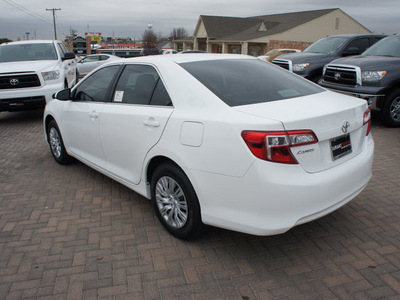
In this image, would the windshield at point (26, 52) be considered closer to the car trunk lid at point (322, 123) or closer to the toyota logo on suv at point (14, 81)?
the toyota logo on suv at point (14, 81)

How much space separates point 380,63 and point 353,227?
17.9ft

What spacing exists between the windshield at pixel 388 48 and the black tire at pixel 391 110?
1266 millimetres

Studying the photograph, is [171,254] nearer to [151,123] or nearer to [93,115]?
[151,123]

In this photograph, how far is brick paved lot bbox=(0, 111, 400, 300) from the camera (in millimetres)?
2646

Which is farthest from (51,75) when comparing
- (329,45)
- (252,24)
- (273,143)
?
(252,24)

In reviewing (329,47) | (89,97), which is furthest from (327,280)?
(329,47)

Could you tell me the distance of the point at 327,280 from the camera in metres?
2.72

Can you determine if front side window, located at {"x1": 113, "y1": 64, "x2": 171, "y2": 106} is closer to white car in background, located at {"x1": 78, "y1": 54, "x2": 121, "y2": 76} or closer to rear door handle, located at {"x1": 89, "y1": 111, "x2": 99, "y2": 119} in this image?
rear door handle, located at {"x1": 89, "y1": 111, "x2": 99, "y2": 119}

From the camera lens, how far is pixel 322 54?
34.0 feet

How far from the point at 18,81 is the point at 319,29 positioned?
44402 millimetres

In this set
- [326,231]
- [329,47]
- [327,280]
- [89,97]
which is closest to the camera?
[327,280]

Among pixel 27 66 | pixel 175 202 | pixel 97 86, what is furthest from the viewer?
pixel 27 66

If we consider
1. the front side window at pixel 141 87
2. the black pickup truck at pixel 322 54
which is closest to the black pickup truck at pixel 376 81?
the black pickup truck at pixel 322 54

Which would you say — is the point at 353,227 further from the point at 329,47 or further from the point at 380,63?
the point at 329,47
